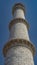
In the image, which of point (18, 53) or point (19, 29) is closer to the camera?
point (18, 53)

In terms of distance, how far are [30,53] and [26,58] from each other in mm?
562

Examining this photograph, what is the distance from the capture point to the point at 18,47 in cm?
A: 1091

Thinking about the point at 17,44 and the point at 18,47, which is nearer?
the point at 18,47

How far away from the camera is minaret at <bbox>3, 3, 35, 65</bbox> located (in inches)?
406

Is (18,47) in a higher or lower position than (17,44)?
lower

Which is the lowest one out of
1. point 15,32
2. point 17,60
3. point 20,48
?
point 17,60

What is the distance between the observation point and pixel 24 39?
449 inches

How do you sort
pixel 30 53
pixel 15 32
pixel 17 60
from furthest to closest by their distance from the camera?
pixel 15 32 → pixel 30 53 → pixel 17 60

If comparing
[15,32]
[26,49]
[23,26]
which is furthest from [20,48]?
[23,26]

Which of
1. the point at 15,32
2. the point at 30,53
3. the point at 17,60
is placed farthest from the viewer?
the point at 15,32

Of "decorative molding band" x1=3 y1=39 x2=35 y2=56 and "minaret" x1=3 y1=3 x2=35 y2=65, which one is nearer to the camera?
"minaret" x1=3 y1=3 x2=35 y2=65

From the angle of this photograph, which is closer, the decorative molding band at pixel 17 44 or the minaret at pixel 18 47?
the minaret at pixel 18 47

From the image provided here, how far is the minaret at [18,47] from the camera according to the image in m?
10.3

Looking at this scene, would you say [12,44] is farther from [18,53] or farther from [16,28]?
[16,28]
